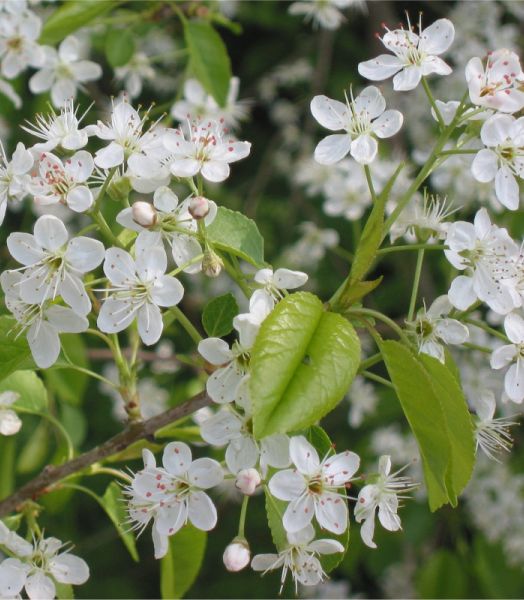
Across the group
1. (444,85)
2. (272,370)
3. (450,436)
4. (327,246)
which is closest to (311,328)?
(272,370)

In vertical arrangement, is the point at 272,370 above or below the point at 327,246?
above

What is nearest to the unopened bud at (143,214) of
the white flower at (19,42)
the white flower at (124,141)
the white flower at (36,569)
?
the white flower at (124,141)

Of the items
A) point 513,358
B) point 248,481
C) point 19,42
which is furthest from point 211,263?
point 19,42

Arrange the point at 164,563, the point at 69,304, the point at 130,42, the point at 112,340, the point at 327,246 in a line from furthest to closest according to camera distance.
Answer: the point at 327,246
the point at 130,42
the point at 164,563
the point at 112,340
the point at 69,304

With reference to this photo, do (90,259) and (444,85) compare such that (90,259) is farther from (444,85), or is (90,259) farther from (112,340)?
(444,85)

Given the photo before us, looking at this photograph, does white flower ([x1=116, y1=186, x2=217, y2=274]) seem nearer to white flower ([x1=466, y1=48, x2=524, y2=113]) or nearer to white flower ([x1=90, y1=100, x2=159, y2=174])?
white flower ([x1=90, y1=100, x2=159, y2=174])

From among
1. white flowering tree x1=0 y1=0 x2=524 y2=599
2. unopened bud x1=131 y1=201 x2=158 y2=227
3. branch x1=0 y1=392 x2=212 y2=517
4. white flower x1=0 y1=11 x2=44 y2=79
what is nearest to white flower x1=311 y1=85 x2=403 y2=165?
white flowering tree x1=0 y1=0 x2=524 y2=599

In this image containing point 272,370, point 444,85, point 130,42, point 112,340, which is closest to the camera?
point 272,370
